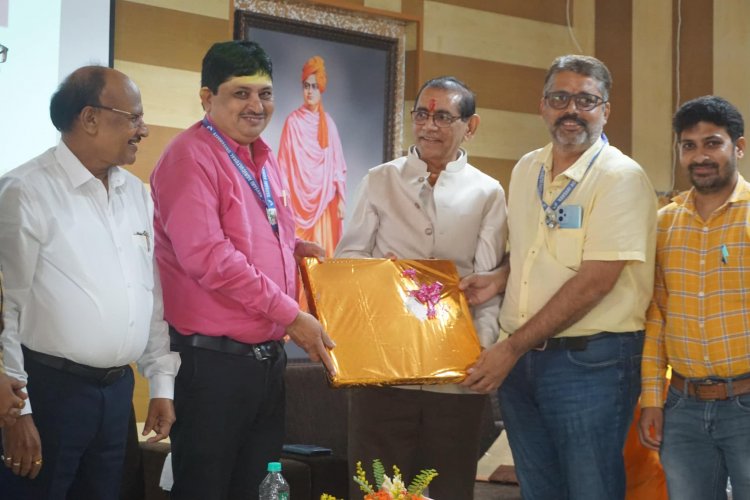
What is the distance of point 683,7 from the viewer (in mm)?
5680

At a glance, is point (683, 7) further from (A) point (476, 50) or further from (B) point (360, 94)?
(B) point (360, 94)

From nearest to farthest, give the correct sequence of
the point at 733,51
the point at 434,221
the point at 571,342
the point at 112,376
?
the point at 112,376, the point at 571,342, the point at 434,221, the point at 733,51

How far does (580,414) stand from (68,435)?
1.50 m

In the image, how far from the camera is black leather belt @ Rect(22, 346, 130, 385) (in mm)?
2656

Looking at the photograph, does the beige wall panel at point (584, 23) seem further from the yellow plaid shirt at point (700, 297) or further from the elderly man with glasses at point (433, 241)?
the yellow plaid shirt at point (700, 297)

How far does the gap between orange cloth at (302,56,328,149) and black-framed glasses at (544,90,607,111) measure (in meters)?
2.09

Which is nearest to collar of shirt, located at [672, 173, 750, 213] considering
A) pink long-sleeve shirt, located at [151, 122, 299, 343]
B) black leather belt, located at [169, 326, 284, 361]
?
pink long-sleeve shirt, located at [151, 122, 299, 343]

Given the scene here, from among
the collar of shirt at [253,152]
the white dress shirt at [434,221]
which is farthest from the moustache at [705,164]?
the collar of shirt at [253,152]

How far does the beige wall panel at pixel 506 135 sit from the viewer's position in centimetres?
560

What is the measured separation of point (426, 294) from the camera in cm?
331

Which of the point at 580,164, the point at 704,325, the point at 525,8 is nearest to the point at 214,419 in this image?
the point at 580,164

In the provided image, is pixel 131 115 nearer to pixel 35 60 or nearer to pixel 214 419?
pixel 214 419

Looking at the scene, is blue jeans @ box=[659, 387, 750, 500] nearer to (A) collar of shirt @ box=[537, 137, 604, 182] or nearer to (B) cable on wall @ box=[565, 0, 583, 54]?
(A) collar of shirt @ box=[537, 137, 604, 182]

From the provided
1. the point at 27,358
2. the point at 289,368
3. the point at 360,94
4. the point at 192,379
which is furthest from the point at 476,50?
the point at 27,358
